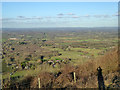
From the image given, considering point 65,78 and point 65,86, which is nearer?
point 65,86

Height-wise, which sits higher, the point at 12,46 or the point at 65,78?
the point at 12,46

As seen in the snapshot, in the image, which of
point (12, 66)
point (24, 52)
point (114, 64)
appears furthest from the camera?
point (24, 52)

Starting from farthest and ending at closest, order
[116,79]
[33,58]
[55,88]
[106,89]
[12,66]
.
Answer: [33,58]
[12,66]
[116,79]
[55,88]
[106,89]

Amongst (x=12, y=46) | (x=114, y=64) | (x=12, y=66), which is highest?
(x=12, y=46)

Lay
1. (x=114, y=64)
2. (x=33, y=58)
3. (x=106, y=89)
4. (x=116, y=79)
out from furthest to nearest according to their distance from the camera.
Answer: (x=33, y=58), (x=114, y=64), (x=116, y=79), (x=106, y=89)

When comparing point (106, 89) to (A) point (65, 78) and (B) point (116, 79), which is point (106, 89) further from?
(A) point (65, 78)

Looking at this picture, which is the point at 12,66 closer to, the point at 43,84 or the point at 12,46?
the point at 12,46

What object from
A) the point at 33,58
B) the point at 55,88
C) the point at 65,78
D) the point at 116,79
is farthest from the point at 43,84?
the point at 33,58

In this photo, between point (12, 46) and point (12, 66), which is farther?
point (12, 46)

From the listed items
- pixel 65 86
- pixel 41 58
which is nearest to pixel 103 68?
pixel 65 86
